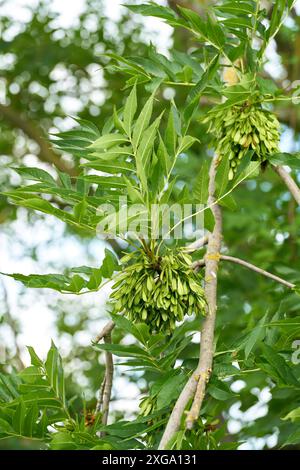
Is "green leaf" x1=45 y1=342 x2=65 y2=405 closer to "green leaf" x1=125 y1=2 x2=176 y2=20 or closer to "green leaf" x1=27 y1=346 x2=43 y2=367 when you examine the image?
"green leaf" x1=27 y1=346 x2=43 y2=367

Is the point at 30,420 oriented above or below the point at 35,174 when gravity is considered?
below

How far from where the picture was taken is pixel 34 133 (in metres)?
4.49

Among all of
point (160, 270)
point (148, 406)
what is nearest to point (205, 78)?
point (160, 270)

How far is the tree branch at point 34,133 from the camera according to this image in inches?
176

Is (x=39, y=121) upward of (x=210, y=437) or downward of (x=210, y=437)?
upward

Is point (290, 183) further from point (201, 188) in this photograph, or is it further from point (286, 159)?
point (201, 188)

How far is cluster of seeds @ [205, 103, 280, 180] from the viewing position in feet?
6.12

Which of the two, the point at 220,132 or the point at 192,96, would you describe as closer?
the point at 192,96

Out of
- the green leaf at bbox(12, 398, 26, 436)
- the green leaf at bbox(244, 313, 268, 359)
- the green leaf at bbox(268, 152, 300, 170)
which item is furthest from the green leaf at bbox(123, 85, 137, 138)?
the green leaf at bbox(12, 398, 26, 436)

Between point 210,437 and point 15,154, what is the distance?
372 centimetres

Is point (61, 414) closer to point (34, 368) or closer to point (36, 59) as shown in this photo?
point (34, 368)

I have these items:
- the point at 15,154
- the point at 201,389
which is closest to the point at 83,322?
the point at 15,154

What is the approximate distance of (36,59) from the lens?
436 centimetres

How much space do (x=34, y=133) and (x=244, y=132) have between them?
2.81 metres
